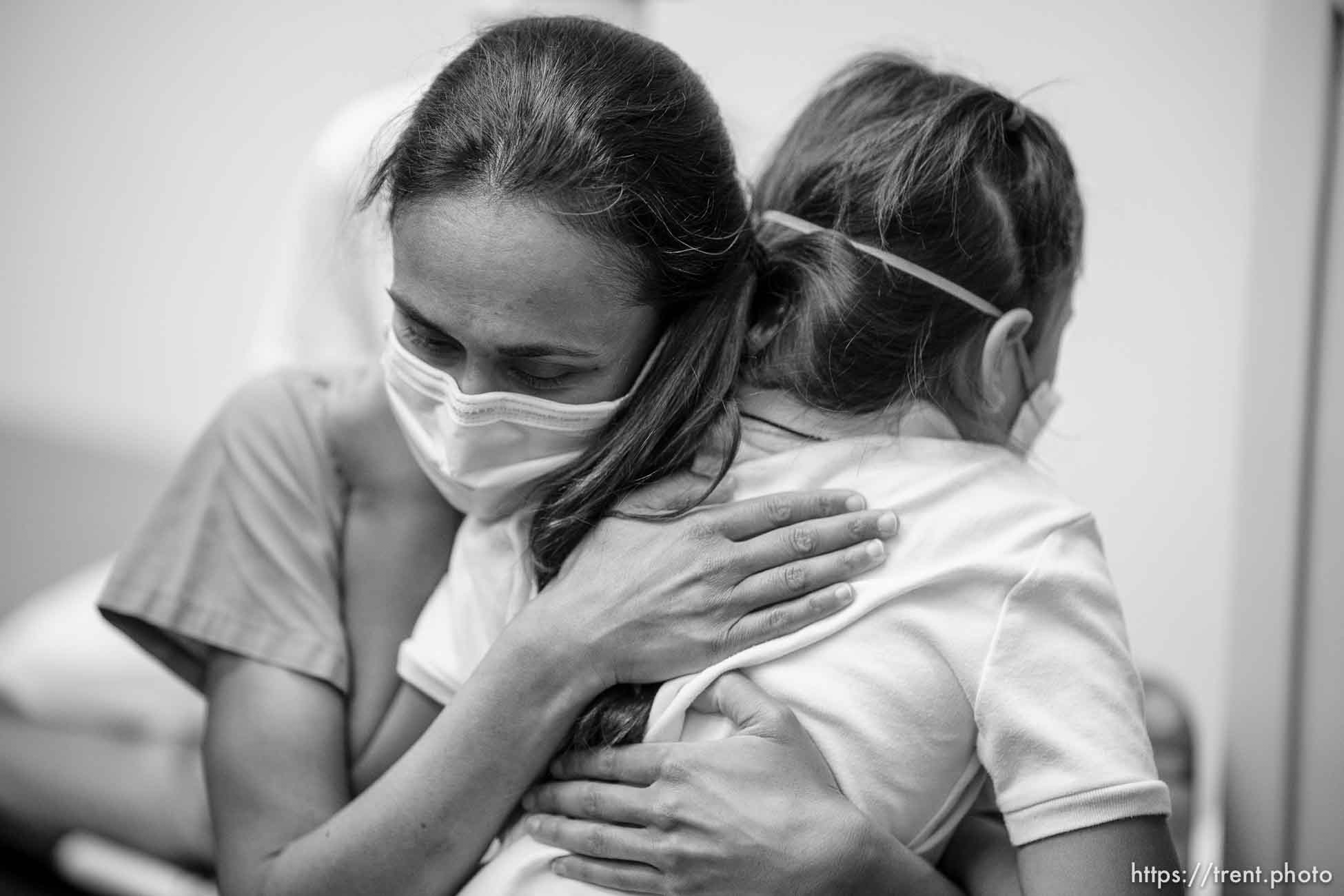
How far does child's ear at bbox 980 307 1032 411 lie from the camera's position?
104 centimetres

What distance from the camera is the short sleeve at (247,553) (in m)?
1.10

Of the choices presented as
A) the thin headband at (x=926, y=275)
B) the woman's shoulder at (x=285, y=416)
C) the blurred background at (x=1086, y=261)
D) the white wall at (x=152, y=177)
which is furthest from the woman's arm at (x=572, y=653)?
the white wall at (x=152, y=177)

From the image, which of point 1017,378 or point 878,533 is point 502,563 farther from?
point 1017,378

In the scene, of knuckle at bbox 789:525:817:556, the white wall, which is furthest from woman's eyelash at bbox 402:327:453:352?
the white wall

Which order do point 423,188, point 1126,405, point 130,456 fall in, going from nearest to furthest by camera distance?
1. point 423,188
2. point 1126,405
3. point 130,456

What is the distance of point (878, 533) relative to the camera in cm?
98

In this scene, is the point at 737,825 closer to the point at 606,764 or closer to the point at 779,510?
the point at 606,764

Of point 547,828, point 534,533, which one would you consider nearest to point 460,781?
point 547,828

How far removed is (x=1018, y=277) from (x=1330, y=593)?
0.90m

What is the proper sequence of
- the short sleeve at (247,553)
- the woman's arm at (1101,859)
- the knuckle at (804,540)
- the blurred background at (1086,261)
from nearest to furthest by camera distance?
1. the woman's arm at (1101,859)
2. the knuckle at (804,540)
3. the short sleeve at (247,553)
4. the blurred background at (1086,261)

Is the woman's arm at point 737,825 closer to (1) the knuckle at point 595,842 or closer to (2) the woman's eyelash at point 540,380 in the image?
(1) the knuckle at point 595,842

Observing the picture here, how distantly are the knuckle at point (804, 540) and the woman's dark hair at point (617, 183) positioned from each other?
0.30 feet

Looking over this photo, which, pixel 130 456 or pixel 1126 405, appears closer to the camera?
pixel 1126 405

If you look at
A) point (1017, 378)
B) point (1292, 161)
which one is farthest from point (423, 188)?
point (1292, 161)
